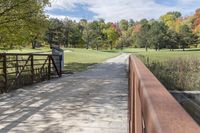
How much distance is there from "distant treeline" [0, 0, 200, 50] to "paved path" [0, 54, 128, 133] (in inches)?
242

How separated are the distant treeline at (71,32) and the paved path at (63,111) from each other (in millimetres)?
6152

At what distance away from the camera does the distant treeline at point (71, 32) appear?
17562mm

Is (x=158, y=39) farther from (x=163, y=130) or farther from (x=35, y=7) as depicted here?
(x=163, y=130)

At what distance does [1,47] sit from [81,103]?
11.0 m

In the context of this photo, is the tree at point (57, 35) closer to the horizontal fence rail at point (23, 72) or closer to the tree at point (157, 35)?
the tree at point (157, 35)

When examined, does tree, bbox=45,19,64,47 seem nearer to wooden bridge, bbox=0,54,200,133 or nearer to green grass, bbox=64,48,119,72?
green grass, bbox=64,48,119,72

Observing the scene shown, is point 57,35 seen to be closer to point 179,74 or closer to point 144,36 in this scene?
point 144,36

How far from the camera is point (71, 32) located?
4281 inches

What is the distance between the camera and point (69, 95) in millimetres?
11422

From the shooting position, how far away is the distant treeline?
57.6ft

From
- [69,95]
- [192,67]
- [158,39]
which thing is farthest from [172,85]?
[158,39]

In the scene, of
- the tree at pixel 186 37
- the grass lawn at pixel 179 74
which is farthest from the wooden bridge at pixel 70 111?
the tree at pixel 186 37

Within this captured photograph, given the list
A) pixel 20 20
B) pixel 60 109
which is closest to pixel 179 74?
pixel 20 20

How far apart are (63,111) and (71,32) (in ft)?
331
